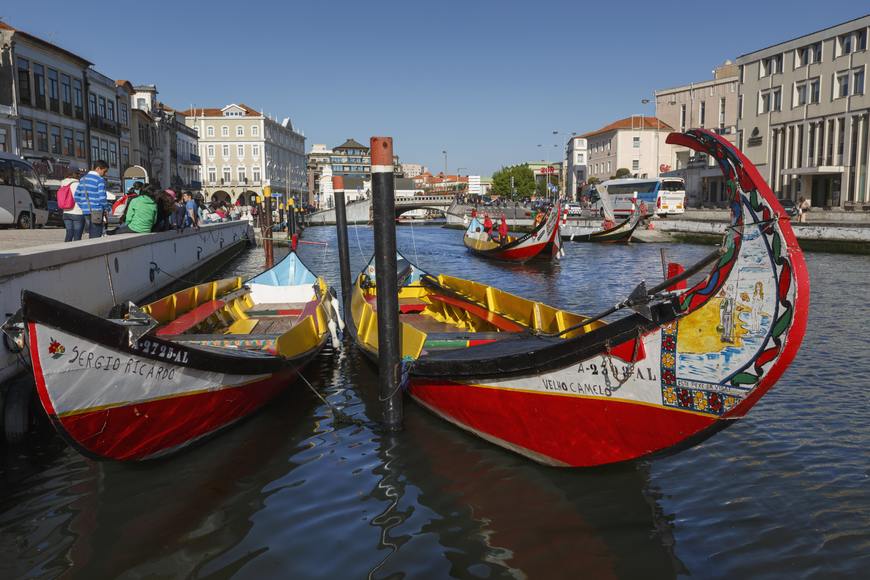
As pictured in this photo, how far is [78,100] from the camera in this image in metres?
36.8

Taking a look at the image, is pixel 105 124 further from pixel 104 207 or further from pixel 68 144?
pixel 104 207

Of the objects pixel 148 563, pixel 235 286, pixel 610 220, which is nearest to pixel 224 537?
pixel 148 563

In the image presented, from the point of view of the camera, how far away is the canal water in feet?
15.7

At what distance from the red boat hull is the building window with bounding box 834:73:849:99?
44076 millimetres

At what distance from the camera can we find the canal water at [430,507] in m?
4.80

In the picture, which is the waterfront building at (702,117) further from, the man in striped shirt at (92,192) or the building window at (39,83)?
the man in striped shirt at (92,192)

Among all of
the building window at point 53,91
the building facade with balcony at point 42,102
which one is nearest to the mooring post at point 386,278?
the building facade with balcony at point 42,102

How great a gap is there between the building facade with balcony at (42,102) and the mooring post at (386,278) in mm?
25576

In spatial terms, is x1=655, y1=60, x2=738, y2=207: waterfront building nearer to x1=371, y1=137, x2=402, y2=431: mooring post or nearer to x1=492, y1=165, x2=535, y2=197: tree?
x1=492, y1=165, x2=535, y2=197: tree

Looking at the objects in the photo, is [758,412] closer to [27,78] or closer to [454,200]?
[27,78]

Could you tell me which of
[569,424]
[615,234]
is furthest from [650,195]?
[569,424]

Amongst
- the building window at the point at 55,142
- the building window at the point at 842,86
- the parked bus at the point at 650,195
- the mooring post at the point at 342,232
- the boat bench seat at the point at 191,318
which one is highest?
the building window at the point at 842,86

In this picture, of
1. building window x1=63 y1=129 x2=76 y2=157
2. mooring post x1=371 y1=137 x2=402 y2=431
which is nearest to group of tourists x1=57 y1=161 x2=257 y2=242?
mooring post x1=371 y1=137 x2=402 y2=431

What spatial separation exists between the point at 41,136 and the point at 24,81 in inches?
101
